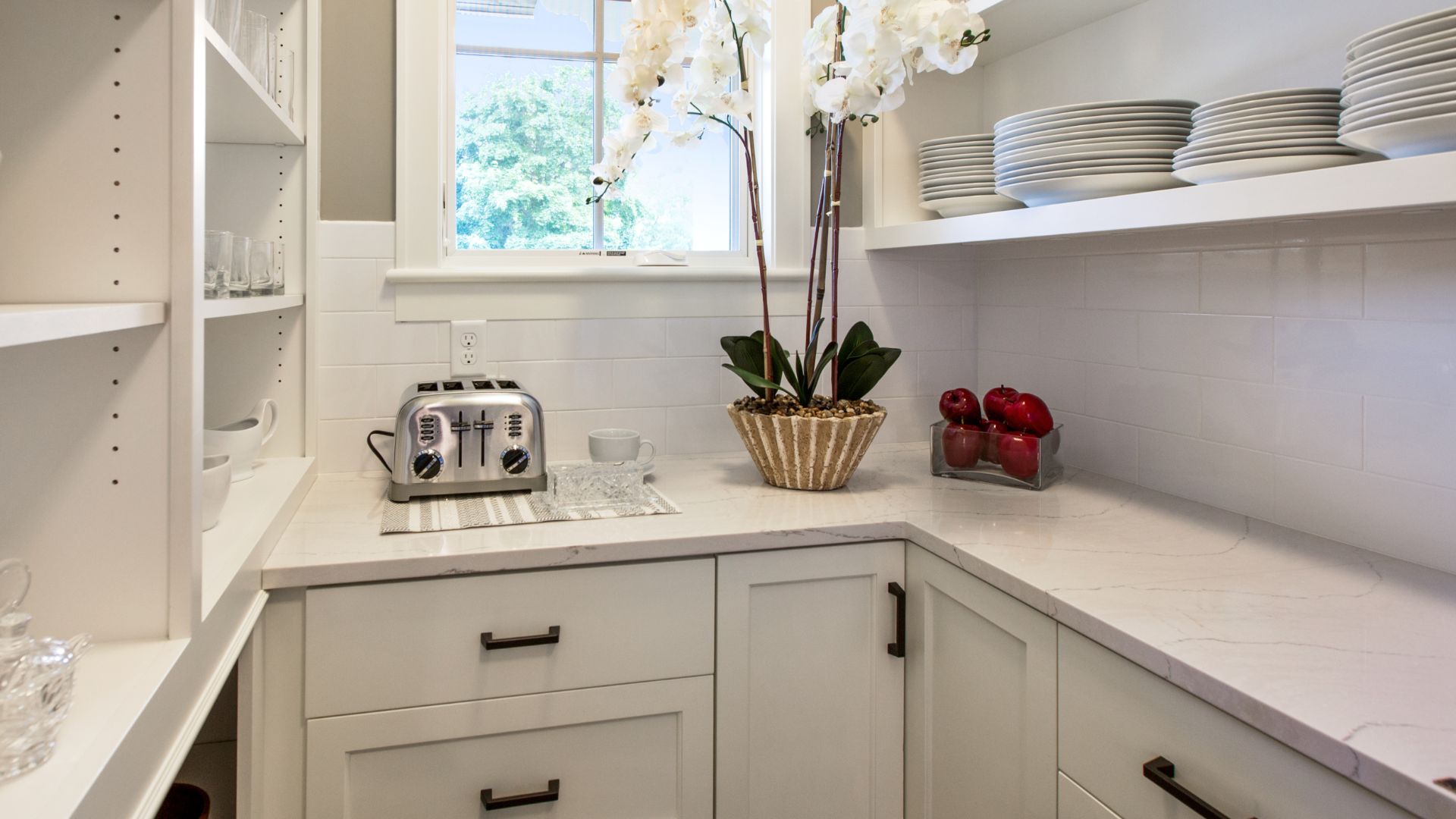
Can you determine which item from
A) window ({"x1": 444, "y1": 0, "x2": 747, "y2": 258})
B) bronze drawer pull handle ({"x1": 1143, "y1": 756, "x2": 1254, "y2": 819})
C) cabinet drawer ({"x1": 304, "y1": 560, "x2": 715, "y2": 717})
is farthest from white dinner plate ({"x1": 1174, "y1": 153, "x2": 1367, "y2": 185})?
window ({"x1": 444, "y1": 0, "x2": 747, "y2": 258})

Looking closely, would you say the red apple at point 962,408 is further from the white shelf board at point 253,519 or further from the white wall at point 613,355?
the white shelf board at point 253,519

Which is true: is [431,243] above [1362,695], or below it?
above

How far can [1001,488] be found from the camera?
5.99ft

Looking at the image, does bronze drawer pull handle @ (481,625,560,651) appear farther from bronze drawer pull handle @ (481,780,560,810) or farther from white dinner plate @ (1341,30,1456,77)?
white dinner plate @ (1341,30,1456,77)

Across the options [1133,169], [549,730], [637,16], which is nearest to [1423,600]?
[1133,169]

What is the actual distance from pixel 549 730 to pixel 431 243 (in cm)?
102

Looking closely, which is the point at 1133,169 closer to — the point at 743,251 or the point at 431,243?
the point at 743,251

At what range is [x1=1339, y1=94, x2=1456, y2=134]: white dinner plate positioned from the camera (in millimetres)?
971

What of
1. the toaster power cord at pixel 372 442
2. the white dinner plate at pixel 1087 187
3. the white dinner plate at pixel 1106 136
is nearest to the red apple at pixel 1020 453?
the white dinner plate at pixel 1087 187

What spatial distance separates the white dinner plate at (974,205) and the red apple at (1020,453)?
458mm

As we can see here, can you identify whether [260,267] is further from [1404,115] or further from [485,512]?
[1404,115]

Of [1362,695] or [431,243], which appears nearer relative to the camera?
[1362,695]

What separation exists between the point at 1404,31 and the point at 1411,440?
606 mm

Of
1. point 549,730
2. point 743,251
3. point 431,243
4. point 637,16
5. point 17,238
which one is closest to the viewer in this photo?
point 17,238
